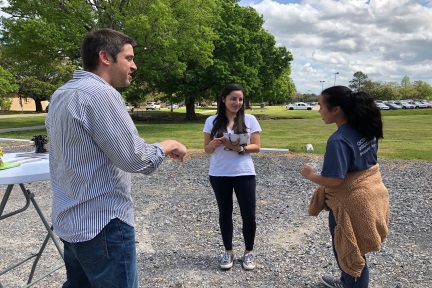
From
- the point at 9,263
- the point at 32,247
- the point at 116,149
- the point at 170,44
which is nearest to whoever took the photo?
the point at 116,149

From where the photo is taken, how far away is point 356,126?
2.36m

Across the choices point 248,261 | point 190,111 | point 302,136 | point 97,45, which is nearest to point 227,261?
point 248,261

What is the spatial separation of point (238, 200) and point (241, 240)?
3.21 ft

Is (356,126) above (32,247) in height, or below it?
above

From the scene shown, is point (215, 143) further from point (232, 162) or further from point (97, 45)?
point (97, 45)

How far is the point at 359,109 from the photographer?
233cm

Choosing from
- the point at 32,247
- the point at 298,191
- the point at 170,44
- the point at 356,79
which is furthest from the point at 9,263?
the point at 356,79

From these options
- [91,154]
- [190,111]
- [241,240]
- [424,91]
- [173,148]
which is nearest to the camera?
[91,154]

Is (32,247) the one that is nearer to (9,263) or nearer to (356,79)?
(9,263)

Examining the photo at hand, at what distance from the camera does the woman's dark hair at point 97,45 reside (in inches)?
64.9

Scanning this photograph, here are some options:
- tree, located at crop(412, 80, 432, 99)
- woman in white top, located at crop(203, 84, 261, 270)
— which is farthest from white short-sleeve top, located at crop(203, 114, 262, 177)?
tree, located at crop(412, 80, 432, 99)

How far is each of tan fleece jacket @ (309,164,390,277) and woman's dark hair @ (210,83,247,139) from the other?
4.23 ft

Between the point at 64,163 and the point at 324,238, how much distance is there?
3.49 meters

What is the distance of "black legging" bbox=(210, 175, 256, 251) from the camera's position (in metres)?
3.43
